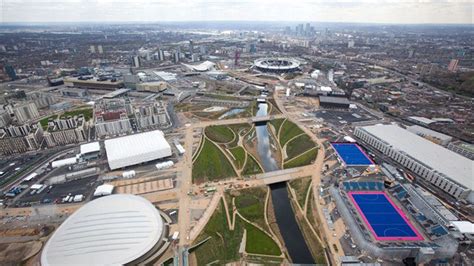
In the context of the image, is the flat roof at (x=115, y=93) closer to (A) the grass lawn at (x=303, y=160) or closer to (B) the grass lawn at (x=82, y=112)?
(B) the grass lawn at (x=82, y=112)

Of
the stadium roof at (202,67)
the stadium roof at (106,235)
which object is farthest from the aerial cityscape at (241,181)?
the stadium roof at (202,67)

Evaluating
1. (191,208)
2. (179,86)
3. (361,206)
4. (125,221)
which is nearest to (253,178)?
(191,208)

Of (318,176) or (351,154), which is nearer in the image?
(318,176)

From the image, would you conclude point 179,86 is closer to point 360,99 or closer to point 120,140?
point 120,140

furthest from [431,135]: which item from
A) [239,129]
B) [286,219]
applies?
[239,129]

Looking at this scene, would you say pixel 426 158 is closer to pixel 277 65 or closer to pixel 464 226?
pixel 464 226
